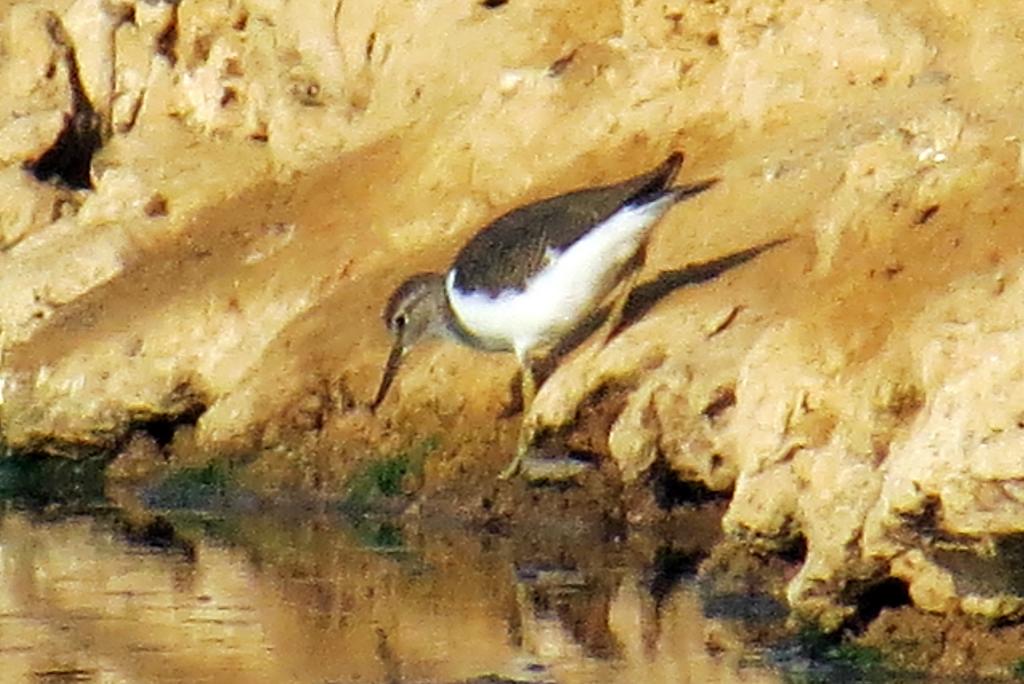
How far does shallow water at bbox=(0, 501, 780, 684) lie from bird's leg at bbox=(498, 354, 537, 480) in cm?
32

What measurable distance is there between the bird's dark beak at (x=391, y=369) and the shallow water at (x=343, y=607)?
610 millimetres

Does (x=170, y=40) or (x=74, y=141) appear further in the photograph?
(x=74, y=141)

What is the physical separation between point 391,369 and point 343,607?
2492 mm

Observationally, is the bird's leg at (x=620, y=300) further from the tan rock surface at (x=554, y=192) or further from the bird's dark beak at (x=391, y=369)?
the bird's dark beak at (x=391, y=369)

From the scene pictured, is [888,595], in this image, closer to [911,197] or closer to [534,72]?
[911,197]

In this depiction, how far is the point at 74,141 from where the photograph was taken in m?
17.4

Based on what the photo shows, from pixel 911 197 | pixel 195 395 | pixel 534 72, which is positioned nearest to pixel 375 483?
pixel 195 395

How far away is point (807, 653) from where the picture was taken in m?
9.48

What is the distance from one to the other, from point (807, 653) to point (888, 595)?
0.35m

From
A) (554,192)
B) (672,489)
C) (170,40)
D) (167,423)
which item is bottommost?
(672,489)

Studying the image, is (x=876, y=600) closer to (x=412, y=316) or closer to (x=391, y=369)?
(x=412, y=316)

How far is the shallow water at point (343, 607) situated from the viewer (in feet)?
31.6

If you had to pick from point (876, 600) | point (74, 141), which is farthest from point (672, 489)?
point (74, 141)

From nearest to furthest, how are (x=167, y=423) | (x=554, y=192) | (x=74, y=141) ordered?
1. (x=554, y=192)
2. (x=167, y=423)
3. (x=74, y=141)
